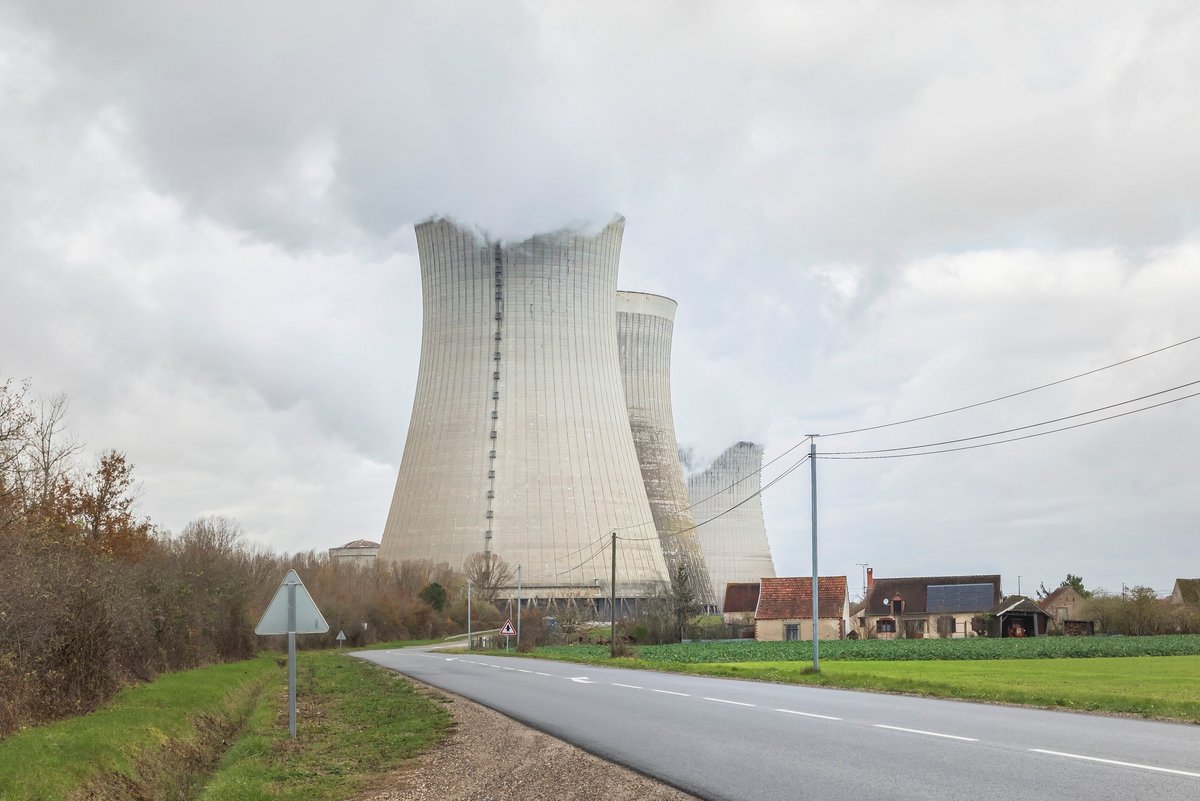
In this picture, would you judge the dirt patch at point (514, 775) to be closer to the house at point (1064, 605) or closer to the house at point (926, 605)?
the house at point (926, 605)

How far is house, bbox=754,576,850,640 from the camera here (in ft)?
170

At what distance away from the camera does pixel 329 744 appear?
427 inches

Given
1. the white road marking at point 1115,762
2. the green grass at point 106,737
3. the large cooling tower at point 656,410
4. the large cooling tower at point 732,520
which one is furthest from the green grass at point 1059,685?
the large cooling tower at point 732,520

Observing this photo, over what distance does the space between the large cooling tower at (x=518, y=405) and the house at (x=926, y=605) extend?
2277 cm

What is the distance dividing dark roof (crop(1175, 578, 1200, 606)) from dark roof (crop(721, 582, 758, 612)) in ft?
89.8

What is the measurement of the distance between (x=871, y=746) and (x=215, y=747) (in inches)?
330

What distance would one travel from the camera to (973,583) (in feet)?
210

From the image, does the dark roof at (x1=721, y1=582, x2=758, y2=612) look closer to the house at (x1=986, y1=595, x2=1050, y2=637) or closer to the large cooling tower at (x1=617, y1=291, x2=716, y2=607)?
the large cooling tower at (x1=617, y1=291, x2=716, y2=607)

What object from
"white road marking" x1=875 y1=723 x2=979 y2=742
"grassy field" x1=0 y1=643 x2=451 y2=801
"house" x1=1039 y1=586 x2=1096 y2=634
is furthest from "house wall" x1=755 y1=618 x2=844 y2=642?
Answer: "white road marking" x1=875 y1=723 x2=979 y2=742

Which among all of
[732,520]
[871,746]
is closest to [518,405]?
[732,520]

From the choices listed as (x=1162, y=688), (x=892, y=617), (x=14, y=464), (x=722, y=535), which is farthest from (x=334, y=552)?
(x=1162, y=688)

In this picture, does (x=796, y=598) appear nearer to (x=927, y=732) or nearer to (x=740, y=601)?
(x=740, y=601)

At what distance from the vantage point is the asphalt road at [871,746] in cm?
589

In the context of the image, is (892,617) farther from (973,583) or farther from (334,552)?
(334,552)
